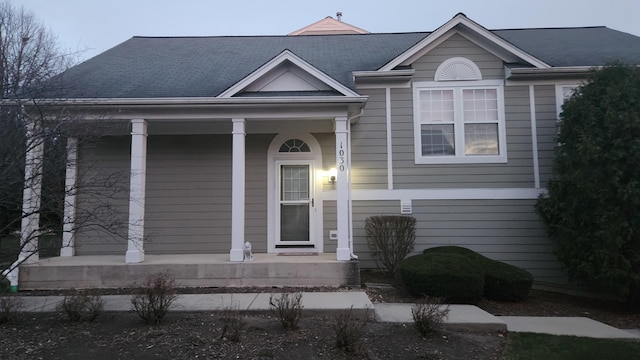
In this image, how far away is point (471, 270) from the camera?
684 centimetres

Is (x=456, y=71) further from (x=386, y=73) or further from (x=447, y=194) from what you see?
(x=447, y=194)

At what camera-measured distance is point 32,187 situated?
620 cm

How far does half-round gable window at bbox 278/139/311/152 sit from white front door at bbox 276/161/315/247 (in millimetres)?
Result: 273

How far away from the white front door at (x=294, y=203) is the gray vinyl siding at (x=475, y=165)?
6.30ft

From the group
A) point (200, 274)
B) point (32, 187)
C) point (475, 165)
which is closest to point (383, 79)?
point (475, 165)

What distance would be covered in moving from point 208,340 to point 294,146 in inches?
211

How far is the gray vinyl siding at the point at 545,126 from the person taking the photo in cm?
904

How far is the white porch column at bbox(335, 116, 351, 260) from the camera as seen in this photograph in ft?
25.3

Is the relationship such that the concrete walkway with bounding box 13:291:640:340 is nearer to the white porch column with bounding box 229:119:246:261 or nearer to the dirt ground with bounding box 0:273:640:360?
the dirt ground with bounding box 0:273:640:360

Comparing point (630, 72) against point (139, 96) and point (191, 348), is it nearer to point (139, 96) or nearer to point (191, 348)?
point (191, 348)

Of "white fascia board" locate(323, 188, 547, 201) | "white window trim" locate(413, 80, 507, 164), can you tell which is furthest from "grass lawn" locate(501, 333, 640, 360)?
"white window trim" locate(413, 80, 507, 164)

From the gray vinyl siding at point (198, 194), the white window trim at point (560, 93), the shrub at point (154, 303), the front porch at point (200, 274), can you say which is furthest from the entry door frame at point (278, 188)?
the white window trim at point (560, 93)

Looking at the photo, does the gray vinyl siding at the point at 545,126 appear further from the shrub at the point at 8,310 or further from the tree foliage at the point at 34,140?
the shrub at the point at 8,310

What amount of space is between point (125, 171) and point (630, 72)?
10.0 metres
